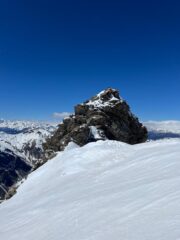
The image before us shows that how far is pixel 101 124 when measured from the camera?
54.9m

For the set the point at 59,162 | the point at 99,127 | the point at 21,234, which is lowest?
the point at 21,234

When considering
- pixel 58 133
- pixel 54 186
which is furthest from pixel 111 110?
pixel 54 186

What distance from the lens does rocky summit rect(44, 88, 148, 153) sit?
173 feet

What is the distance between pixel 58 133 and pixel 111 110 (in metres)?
10.1

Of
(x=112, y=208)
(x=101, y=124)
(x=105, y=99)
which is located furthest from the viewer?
(x=105, y=99)

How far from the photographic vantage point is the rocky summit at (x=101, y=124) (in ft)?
173

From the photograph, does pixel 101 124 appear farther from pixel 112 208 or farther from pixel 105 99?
pixel 112 208

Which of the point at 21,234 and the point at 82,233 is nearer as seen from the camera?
the point at 82,233

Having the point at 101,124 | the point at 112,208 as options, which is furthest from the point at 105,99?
the point at 112,208

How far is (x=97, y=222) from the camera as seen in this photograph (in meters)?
12.7

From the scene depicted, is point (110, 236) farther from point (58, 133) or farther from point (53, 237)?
point (58, 133)

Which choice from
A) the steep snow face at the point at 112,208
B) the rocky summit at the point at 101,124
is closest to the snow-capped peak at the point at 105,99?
the rocky summit at the point at 101,124

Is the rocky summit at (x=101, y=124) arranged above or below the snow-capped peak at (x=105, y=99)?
below

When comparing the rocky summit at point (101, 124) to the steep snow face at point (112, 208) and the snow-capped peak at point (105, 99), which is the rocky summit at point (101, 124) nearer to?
the snow-capped peak at point (105, 99)
